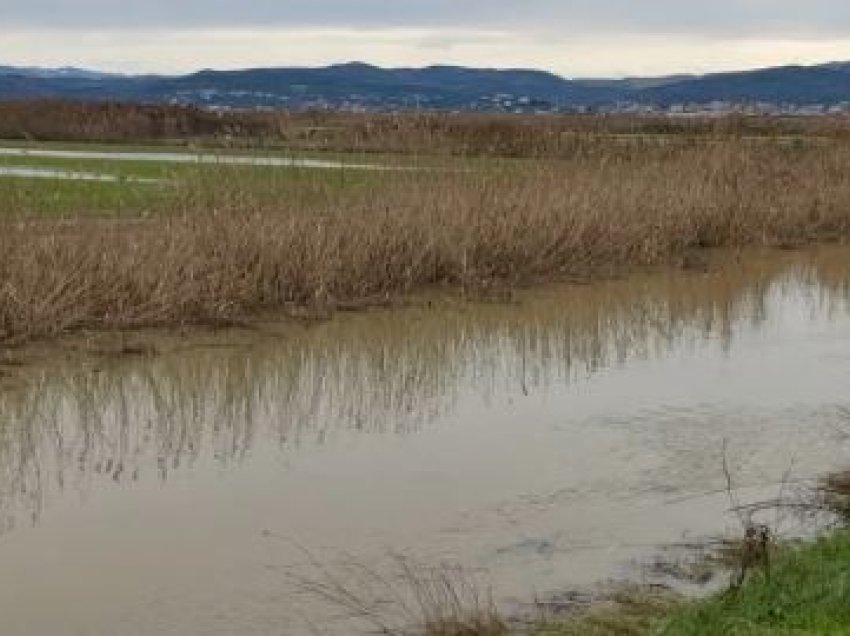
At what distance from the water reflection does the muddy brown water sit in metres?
0.03

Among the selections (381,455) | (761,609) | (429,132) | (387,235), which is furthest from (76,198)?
(761,609)

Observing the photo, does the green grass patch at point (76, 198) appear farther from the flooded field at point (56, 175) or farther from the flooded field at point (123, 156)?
the flooded field at point (123, 156)

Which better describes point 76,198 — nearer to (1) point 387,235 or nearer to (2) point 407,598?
(1) point 387,235

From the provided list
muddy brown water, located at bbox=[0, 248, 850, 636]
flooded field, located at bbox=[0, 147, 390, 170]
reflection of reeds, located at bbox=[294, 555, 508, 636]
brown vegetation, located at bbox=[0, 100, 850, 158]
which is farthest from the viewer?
flooded field, located at bbox=[0, 147, 390, 170]

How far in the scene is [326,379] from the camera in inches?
402

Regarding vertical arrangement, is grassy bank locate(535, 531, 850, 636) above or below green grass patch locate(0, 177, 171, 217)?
below

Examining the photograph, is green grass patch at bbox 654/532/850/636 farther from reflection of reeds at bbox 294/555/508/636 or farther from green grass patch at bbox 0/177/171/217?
green grass patch at bbox 0/177/171/217

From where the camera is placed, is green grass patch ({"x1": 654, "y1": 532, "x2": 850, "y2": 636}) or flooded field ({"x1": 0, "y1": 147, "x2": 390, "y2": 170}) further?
flooded field ({"x1": 0, "y1": 147, "x2": 390, "y2": 170})

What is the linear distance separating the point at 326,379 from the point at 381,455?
2051mm

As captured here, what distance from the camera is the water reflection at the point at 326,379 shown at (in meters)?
7.96

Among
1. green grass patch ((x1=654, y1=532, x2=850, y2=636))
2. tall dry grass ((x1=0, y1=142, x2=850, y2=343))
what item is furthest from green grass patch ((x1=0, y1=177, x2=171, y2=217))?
green grass patch ((x1=654, y1=532, x2=850, y2=636))

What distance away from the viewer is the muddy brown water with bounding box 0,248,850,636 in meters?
6.17

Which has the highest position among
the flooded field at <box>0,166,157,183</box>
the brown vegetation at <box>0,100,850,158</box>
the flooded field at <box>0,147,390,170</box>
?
the brown vegetation at <box>0,100,850,158</box>

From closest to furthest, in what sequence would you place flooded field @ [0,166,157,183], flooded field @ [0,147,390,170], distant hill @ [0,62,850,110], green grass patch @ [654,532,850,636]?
green grass patch @ [654,532,850,636] → flooded field @ [0,166,157,183] → flooded field @ [0,147,390,170] → distant hill @ [0,62,850,110]
